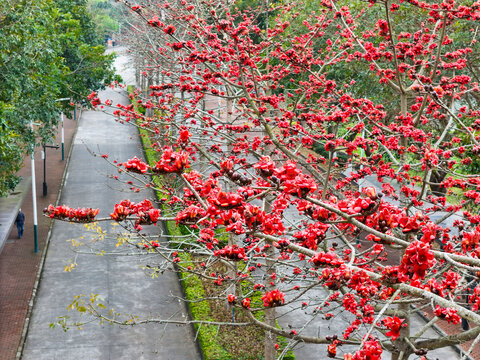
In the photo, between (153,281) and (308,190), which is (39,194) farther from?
(308,190)

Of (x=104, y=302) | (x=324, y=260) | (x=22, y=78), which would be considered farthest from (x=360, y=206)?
(x=104, y=302)

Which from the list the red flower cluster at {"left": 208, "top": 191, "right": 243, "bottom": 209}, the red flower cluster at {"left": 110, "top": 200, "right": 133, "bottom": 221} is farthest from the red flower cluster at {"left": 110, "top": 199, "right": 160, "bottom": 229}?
the red flower cluster at {"left": 208, "top": 191, "right": 243, "bottom": 209}

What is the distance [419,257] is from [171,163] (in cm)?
165

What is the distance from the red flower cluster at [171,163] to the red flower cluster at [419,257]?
4.91 feet

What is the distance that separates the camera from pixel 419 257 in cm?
325

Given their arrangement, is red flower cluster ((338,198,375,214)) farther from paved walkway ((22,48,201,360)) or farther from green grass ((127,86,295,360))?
green grass ((127,86,295,360))

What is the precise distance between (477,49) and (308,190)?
13188 millimetres

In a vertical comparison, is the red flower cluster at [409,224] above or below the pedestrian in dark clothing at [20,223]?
above

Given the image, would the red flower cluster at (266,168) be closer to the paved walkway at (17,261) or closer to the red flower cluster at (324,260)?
the red flower cluster at (324,260)

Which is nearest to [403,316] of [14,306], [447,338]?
[447,338]

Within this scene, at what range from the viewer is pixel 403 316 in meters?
6.85

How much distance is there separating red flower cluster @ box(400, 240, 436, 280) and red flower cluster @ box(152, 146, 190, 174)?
1496mm

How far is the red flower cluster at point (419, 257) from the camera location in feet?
10.5

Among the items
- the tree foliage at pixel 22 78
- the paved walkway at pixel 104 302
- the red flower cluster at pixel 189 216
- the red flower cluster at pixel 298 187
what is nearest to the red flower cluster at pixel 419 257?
the red flower cluster at pixel 298 187
